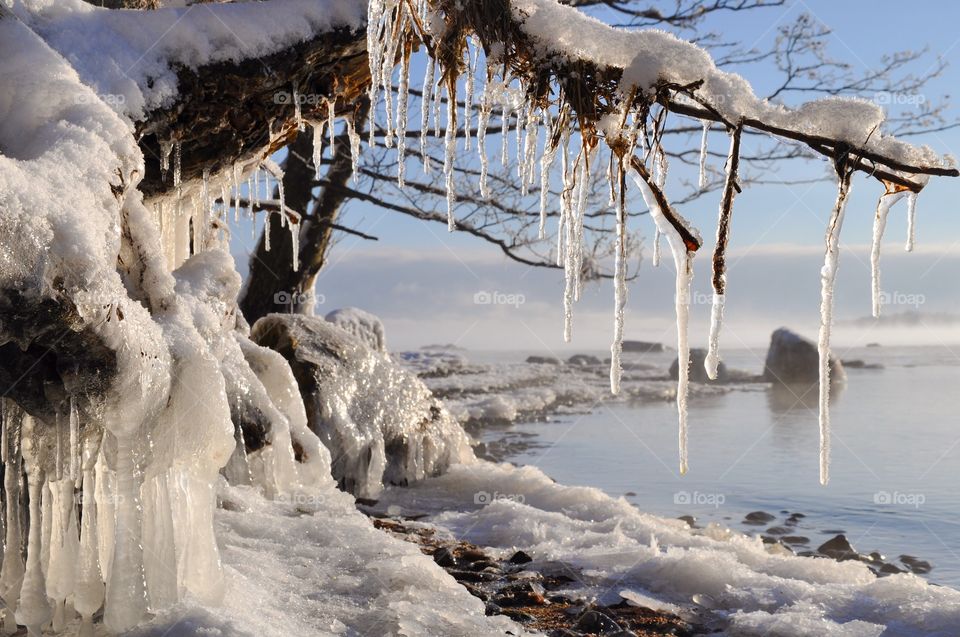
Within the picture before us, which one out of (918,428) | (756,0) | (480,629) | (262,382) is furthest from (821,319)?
(918,428)

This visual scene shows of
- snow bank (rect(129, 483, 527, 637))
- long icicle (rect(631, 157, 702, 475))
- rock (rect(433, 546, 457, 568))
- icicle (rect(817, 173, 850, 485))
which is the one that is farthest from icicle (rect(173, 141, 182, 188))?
icicle (rect(817, 173, 850, 485))

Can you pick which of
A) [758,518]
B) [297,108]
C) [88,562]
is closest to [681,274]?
[297,108]

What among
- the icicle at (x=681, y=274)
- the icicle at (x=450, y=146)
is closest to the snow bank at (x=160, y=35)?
the icicle at (x=450, y=146)

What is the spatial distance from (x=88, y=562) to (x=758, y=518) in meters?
5.30

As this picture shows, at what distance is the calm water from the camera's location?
6.69 metres

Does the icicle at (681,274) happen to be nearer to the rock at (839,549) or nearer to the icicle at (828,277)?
the icicle at (828,277)

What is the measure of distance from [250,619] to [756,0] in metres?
8.85

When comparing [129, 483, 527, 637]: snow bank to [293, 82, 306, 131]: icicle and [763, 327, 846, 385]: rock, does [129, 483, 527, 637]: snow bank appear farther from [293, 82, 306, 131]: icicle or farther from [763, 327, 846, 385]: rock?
[763, 327, 846, 385]: rock

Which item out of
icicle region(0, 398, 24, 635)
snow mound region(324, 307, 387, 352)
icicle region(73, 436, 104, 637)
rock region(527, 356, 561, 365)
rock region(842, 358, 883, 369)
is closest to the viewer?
icicle region(0, 398, 24, 635)

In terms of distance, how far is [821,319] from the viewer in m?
3.12

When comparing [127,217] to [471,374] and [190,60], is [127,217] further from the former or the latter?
[471,374]

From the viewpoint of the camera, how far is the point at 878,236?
3133 millimetres

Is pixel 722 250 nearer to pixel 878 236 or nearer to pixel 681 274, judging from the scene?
pixel 681 274

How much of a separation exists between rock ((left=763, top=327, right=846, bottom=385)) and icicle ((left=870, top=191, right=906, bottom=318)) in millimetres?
17366
